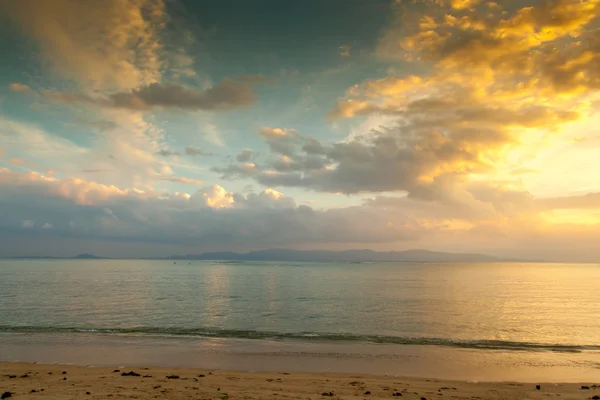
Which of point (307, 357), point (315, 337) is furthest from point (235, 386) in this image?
point (315, 337)

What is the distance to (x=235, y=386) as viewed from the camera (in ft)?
57.2

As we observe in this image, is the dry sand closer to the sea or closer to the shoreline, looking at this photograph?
the shoreline

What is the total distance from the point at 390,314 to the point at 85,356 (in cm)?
3572

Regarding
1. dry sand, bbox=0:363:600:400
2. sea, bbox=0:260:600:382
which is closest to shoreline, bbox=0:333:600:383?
sea, bbox=0:260:600:382

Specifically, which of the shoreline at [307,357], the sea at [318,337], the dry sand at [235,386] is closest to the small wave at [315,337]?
the sea at [318,337]

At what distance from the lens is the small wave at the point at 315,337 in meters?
31.0

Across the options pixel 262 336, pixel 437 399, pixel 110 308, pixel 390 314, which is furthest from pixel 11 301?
pixel 437 399

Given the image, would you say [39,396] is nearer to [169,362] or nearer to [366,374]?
[169,362]

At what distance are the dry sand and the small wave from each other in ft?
38.9

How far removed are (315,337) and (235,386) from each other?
1712 cm

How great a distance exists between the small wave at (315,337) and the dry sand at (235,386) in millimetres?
11866

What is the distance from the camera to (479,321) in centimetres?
4347

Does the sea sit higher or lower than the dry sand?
lower

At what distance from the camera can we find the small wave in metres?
31.0
